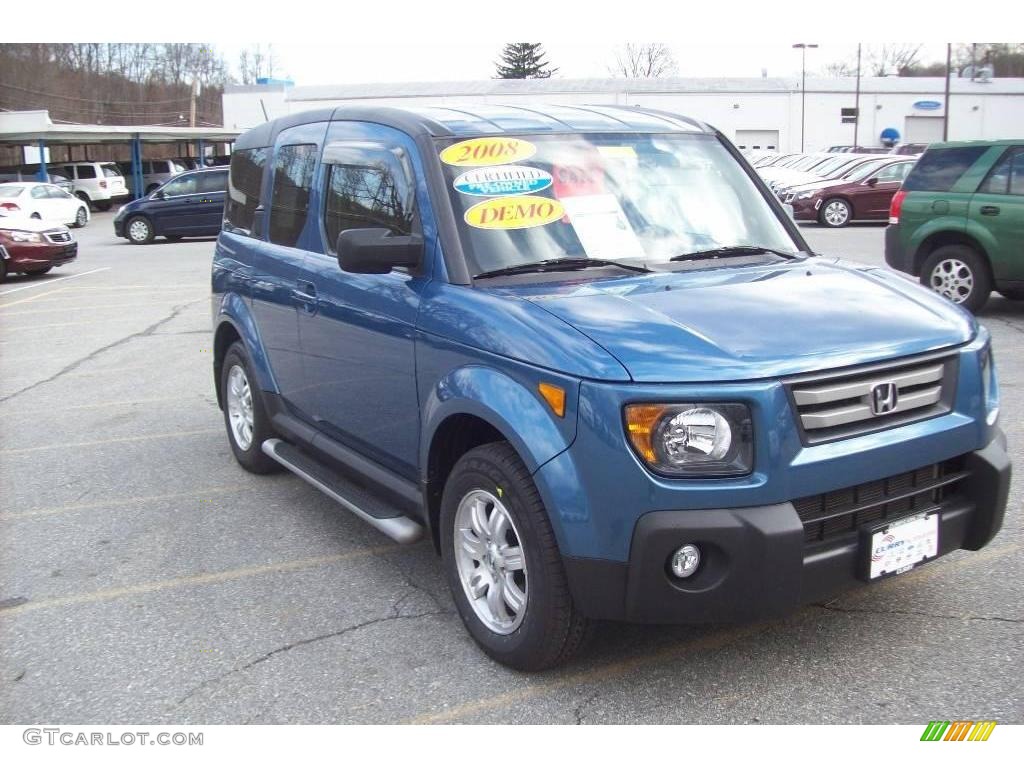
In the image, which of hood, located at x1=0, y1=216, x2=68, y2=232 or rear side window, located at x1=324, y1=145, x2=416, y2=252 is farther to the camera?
hood, located at x1=0, y1=216, x2=68, y2=232

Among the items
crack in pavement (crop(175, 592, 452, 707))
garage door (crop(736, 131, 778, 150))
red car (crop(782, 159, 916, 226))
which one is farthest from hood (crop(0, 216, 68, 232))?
garage door (crop(736, 131, 778, 150))

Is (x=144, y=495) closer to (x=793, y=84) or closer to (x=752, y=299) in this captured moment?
(x=752, y=299)

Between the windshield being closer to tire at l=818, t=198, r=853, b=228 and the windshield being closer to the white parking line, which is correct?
the white parking line

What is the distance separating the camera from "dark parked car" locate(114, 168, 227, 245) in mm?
25266

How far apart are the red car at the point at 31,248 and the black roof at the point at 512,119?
48.1 ft

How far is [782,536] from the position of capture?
9.50 ft

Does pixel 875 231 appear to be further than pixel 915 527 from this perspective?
Yes

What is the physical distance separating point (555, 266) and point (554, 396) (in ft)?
2.73

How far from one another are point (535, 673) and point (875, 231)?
70.5ft

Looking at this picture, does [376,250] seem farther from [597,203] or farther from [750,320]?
[750,320]

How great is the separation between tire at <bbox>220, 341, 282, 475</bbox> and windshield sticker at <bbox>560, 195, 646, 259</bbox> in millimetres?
2354

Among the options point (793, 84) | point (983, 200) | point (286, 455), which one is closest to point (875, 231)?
point (983, 200)

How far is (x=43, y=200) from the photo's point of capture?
27281 mm
